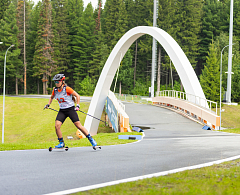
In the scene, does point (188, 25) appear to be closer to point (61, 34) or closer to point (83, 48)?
point (83, 48)

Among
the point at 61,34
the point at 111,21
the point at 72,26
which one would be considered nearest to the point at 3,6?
the point at 61,34

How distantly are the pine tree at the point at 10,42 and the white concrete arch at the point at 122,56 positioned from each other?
44.5 m

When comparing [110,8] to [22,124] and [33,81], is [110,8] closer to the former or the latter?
[33,81]

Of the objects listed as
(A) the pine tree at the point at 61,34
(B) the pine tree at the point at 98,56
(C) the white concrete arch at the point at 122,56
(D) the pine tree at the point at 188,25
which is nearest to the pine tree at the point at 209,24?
(D) the pine tree at the point at 188,25

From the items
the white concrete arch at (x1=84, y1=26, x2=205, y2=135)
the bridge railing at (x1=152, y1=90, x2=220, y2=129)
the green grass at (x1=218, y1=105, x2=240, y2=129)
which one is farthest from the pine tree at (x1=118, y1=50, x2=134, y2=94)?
the bridge railing at (x1=152, y1=90, x2=220, y2=129)

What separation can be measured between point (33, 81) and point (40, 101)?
33825 mm

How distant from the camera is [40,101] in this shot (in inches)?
1885

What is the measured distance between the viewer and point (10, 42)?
66500 mm

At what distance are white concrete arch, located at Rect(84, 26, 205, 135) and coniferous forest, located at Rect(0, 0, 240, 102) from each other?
3392 centimetres

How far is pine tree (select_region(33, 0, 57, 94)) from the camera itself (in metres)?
66.2

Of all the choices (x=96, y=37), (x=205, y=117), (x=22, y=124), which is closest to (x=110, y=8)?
(x=96, y=37)

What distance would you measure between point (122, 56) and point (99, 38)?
4721 centimetres

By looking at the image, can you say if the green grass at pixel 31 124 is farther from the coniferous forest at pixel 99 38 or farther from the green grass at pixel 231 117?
the coniferous forest at pixel 99 38

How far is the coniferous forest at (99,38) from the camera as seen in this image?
64.1 m
